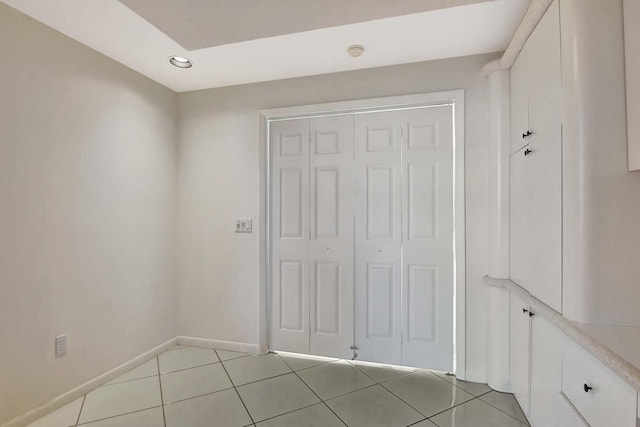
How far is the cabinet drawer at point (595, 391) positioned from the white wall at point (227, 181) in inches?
72.1

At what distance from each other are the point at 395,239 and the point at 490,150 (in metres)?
0.88

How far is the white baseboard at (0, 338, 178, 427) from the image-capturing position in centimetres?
169

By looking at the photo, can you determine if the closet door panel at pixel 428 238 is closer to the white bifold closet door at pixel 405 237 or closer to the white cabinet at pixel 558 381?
the white bifold closet door at pixel 405 237

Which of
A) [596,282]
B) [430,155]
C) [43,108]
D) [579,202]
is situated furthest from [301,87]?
[596,282]

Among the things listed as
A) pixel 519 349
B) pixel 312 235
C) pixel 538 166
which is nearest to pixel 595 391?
pixel 519 349

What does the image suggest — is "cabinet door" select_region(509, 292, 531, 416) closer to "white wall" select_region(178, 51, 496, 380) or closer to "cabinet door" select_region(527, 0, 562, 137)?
"cabinet door" select_region(527, 0, 562, 137)

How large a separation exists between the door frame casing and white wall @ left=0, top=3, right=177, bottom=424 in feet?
2.82

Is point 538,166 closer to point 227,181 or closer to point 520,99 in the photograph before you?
point 520,99

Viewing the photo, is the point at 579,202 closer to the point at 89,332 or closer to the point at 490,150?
the point at 490,150

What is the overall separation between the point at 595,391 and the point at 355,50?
2.08m

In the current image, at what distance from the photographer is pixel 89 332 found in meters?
2.06

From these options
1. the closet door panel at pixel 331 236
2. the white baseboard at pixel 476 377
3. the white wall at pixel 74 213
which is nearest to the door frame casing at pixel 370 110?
the white baseboard at pixel 476 377

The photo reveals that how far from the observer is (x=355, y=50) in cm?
207

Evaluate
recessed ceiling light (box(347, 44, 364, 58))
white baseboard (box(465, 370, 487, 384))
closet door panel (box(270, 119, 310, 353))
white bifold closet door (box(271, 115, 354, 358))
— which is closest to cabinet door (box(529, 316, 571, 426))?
white baseboard (box(465, 370, 487, 384))
